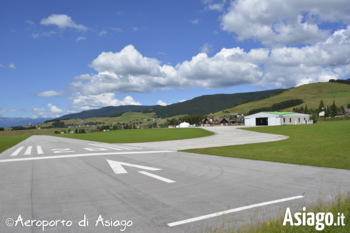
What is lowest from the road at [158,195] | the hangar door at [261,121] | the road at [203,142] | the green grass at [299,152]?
the road at [203,142]

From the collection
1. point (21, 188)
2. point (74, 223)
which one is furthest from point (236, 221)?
point (21, 188)

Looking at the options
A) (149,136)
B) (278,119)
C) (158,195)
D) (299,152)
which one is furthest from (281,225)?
(278,119)

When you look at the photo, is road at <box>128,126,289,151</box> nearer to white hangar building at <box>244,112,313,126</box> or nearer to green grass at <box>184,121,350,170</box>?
green grass at <box>184,121,350,170</box>

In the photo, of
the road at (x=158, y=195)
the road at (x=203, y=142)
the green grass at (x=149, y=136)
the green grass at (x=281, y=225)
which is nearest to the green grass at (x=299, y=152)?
the road at (x=158, y=195)

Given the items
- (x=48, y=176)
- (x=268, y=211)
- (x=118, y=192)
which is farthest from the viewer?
(x=48, y=176)

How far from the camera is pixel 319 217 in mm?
4367

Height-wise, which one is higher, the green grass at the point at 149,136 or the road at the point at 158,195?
the road at the point at 158,195

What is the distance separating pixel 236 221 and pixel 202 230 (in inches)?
31.6

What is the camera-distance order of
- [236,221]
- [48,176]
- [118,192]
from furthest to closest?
[48,176] < [118,192] < [236,221]

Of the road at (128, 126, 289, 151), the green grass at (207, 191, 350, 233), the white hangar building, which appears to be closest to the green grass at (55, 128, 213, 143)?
the road at (128, 126, 289, 151)

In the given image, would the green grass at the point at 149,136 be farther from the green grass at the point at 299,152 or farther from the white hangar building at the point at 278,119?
the white hangar building at the point at 278,119

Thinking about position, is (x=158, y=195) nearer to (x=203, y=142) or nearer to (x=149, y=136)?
(x=203, y=142)

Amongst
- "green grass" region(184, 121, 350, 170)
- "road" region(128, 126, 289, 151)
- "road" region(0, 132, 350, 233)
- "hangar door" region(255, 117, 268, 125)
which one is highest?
"hangar door" region(255, 117, 268, 125)

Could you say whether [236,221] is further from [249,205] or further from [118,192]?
[118,192]
